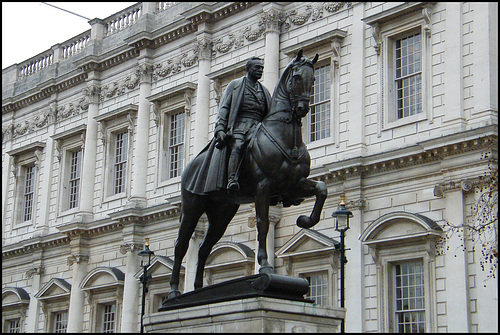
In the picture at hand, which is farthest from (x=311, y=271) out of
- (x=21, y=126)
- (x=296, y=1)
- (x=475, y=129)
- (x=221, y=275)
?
(x=21, y=126)

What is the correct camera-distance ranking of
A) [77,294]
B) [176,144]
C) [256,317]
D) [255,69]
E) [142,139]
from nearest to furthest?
[256,317] < [255,69] < [176,144] < [142,139] < [77,294]

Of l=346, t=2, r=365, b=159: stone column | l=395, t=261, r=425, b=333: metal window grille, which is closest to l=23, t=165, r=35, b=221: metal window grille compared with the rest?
l=346, t=2, r=365, b=159: stone column

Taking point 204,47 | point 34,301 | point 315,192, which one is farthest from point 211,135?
point 315,192

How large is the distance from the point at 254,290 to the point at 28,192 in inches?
1154

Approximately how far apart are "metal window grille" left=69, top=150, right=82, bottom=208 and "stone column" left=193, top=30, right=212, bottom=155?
297 inches

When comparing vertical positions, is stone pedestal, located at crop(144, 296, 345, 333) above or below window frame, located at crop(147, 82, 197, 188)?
below

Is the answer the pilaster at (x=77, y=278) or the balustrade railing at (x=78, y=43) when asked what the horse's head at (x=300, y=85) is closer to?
the balustrade railing at (x=78, y=43)

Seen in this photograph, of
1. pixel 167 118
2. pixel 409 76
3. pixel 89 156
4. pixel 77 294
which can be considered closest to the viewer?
pixel 409 76

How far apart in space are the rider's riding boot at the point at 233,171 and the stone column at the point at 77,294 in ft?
72.6

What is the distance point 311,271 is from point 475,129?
6.25m

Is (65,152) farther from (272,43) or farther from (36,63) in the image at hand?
(272,43)

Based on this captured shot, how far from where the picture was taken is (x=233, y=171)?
10781 mm

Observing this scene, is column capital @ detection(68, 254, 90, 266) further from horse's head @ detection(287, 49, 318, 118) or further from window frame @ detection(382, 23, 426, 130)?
horse's head @ detection(287, 49, 318, 118)

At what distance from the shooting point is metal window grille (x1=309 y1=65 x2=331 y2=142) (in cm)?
2570
